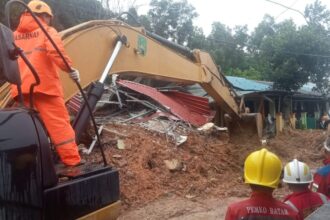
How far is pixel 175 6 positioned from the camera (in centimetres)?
3422

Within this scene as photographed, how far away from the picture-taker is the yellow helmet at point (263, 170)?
8.23 feet

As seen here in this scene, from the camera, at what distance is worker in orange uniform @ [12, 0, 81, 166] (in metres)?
3.60

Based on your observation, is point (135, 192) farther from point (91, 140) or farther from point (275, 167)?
point (275, 167)

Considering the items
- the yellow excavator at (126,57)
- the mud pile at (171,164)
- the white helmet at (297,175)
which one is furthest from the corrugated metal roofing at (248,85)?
the white helmet at (297,175)

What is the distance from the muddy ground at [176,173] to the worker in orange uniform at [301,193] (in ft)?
11.1

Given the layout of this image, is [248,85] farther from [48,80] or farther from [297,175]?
[297,175]

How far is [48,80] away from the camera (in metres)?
3.82

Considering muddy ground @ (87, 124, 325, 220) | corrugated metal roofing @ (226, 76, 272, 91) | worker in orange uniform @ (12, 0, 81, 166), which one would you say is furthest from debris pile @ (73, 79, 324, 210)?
corrugated metal roofing @ (226, 76, 272, 91)

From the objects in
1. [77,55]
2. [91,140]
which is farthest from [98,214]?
[91,140]

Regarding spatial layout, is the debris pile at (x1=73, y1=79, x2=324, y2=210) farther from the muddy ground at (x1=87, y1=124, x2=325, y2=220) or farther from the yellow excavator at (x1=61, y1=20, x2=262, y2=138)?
the yellow excavator at (x1=61, y1=20, x2=262, y2=138)

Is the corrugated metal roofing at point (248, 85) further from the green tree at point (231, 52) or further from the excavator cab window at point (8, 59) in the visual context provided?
the excavator cab window at point (8, 59)

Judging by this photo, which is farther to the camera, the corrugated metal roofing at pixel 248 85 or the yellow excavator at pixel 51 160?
the corrugated metal roofing at pixel 248 85

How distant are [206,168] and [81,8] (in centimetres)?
1250

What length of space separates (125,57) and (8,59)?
3.26m
